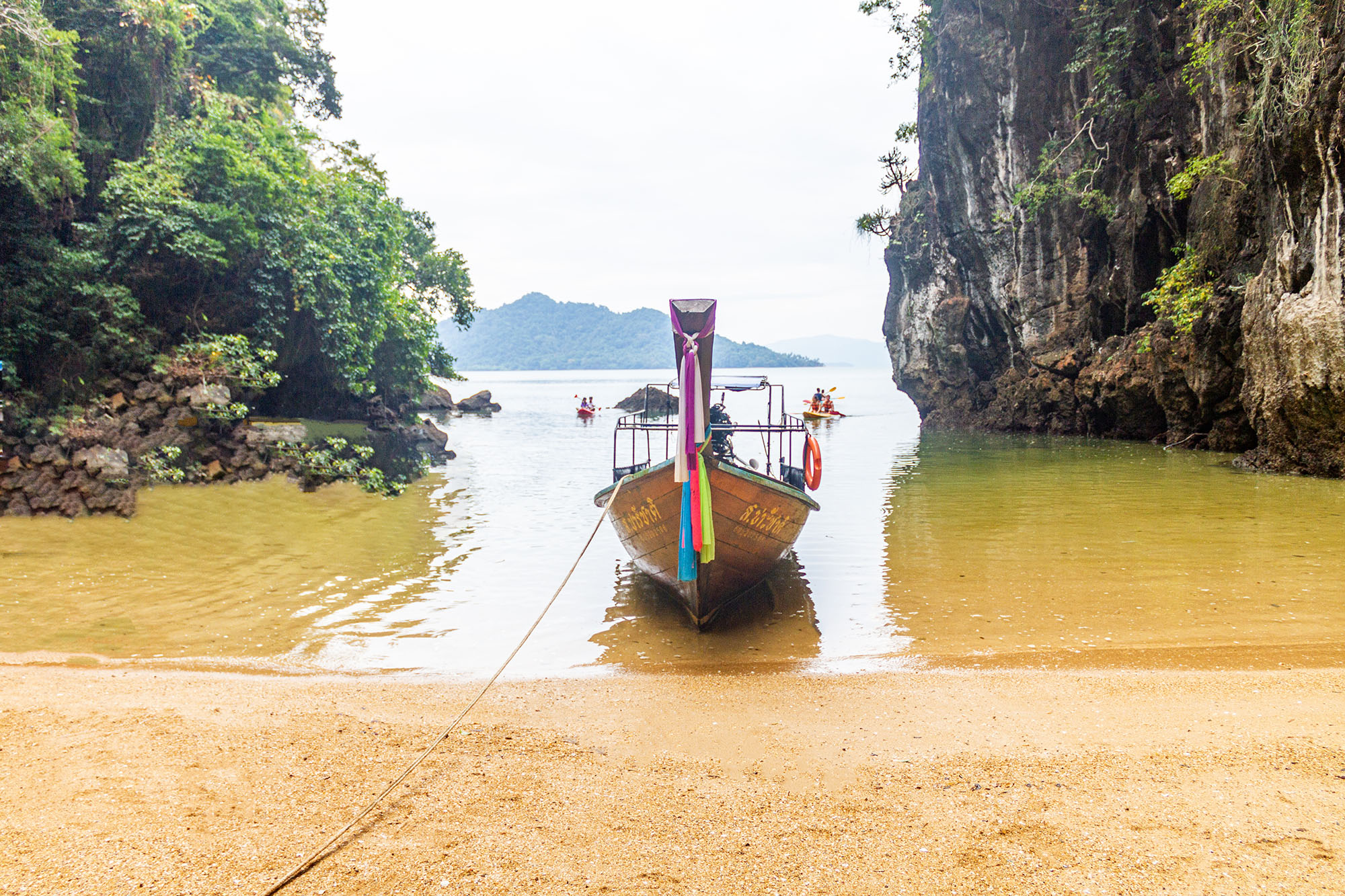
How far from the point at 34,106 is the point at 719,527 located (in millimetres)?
11054

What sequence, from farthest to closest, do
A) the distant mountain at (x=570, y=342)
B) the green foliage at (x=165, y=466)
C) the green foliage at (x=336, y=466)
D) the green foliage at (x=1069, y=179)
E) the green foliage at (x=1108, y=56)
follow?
the distant mountain at (x=570, y=342) → the green foliage at (x=1069, y=179) → the green foliage at (x=1108, y=56) → the green foliage at (x=336, y=466) → the green foliage at (x=165, y=466)

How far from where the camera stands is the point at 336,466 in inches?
474

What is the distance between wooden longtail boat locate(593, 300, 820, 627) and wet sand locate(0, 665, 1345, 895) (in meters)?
1.46

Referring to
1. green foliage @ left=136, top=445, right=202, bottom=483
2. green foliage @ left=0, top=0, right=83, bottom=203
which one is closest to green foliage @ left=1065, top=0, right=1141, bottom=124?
green foliage @ left=0, top=0, right=83, bottom=203

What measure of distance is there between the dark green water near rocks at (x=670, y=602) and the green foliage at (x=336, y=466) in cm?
42

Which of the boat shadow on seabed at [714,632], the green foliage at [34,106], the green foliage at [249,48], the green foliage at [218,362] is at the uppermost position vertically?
the green foliage at [249,48]

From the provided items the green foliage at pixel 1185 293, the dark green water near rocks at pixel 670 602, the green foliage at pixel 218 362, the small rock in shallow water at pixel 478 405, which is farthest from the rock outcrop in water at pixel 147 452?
the small rock in shallow water at pixel 478 405

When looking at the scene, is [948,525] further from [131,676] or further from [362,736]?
[131,676]

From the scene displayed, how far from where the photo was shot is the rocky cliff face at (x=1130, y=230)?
440 inches

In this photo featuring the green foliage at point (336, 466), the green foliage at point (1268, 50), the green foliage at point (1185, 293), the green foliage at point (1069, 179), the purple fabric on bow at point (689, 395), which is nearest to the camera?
the purple fabric on bow at point (689, 395)

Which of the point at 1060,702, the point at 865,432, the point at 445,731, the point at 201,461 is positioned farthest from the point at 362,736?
the point at 865,432

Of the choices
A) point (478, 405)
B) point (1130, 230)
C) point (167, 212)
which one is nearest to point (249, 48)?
point (167, 212)

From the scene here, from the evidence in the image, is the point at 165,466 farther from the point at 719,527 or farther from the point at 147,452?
the point at 719,527

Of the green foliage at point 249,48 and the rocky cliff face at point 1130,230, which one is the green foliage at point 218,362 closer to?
the green foliage at point 249,48
